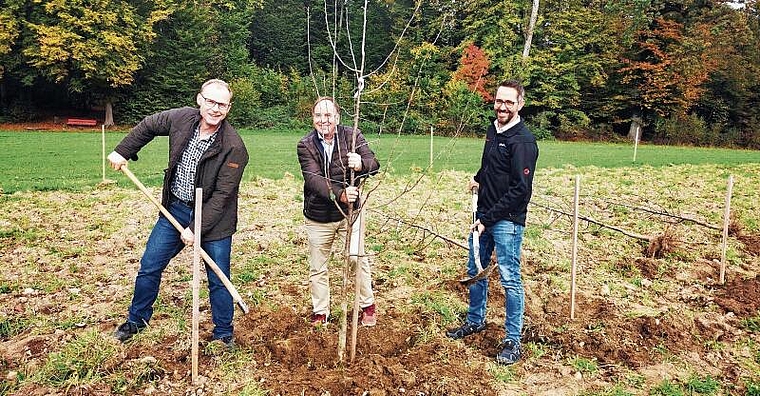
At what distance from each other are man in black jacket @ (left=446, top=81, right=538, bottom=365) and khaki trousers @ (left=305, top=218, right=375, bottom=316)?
3.16 feet

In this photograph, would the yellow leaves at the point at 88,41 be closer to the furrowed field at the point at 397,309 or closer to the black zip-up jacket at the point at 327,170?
the furrowed field at the point at 397,309

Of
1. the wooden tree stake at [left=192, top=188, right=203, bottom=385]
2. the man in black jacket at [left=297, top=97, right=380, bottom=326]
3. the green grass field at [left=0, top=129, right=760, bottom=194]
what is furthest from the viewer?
the green grass field at [left=0, top=129, right=760, bottom=194]

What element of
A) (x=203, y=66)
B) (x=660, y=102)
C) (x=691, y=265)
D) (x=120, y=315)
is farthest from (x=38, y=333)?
(x=660, y=102)

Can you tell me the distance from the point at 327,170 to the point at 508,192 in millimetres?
1306

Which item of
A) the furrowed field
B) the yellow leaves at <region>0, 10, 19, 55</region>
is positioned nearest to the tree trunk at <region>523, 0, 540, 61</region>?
the furrowed field

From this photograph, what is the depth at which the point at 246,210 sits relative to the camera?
894cm

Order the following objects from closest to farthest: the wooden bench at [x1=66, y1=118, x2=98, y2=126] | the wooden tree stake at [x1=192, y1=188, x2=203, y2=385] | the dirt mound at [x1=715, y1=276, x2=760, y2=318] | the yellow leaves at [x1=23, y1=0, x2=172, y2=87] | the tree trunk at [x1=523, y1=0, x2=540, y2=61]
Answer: the wooden tree stake at [x1=192, y1=188, x2=203, y2=385], the dirt mound at [x1=715, y1=276, x2=760, y2=318], the yellow leaves at [x1=23, y1=0, x2=172, y2=87], the wooden bench at [x1=66, y1=118, x2=98, y2=126], the tree trunk at [x1=523, y1=0, x2=540, y2=61]

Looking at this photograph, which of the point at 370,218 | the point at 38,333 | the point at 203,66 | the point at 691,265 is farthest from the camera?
the point at 203,66

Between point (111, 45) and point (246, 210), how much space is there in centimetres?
2385

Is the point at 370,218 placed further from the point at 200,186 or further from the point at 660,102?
the point at 660,102

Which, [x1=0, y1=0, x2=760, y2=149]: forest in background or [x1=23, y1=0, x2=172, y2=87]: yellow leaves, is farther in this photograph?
[x1=0, y1=0, x2=760, y2=149]: forest in background

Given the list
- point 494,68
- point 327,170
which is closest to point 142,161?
point 327,170

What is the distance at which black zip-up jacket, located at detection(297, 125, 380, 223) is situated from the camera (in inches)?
156

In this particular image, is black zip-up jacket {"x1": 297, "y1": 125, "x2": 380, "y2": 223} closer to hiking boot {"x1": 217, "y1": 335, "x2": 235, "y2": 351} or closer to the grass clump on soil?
hiking boot {"x1": 217, "y1": 335, "x2": 235, "y2": 351}
